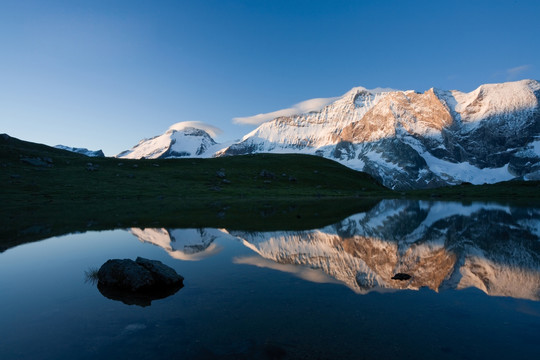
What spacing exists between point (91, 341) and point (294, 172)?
121 metres

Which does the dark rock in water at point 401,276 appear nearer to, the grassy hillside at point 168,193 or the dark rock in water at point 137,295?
the dark rock in water at point 137,295

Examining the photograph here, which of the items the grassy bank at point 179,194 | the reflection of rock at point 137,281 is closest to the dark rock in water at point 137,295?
the reflection of rock at point 137,281

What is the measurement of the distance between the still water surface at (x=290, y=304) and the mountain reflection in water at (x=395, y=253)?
132 millimetres

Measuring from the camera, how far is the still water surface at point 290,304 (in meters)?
9.43

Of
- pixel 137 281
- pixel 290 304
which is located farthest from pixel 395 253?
pixel 137 281

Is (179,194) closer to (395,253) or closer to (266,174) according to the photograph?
(266,174)

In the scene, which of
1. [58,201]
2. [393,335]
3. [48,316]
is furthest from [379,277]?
[58,201]

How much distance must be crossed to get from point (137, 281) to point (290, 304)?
7.55 metres

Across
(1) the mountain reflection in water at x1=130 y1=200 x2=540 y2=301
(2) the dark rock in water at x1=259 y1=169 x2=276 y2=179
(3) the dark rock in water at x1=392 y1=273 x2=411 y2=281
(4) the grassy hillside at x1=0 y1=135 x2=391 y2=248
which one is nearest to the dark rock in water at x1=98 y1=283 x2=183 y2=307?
(1) the mountain reflection in water at x1=130 y1=200 x2=540 y2=301

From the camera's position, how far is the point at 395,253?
835 inches

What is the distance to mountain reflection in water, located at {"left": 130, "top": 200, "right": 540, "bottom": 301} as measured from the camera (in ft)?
50.9

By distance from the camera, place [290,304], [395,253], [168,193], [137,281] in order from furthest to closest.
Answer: [168,193] → [395,253] → [137,281] → [290,304]

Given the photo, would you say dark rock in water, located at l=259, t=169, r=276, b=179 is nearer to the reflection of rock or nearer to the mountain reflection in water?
the mountain reflection in water

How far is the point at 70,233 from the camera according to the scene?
30266 millimetres
